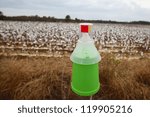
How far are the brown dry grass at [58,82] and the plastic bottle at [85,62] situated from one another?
0.56 meters

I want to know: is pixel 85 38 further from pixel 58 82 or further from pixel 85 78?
pixel 58 82

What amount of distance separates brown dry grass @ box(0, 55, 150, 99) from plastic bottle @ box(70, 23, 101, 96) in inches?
21.9

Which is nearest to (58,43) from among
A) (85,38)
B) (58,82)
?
(58,82)

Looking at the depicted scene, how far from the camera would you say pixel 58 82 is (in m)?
2.32

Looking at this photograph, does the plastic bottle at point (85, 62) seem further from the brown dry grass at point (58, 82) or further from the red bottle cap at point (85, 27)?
the brown dry grass at point (58, 82)

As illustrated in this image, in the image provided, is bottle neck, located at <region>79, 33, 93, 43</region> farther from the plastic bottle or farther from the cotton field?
the cotton field

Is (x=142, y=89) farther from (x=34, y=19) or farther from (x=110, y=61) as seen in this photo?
(x=34, y=19)

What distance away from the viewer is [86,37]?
154 centimetres

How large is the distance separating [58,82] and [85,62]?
34.8 inches

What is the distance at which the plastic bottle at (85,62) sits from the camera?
150cm

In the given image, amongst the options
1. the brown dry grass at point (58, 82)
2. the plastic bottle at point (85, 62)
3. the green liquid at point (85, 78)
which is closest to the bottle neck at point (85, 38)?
the plastic bottle at point (85, 62)

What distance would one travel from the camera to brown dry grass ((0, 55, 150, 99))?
7.20ft

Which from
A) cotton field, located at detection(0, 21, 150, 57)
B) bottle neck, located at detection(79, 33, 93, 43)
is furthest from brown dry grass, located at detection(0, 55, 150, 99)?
bottle neck, located at detection(79, 33, 93, 43)

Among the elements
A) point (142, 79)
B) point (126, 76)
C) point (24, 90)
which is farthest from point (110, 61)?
point (24, 90)
